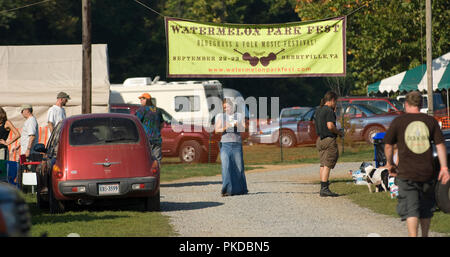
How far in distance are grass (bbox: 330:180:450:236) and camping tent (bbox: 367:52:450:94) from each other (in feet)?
35.0

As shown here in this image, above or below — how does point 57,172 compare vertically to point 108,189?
above

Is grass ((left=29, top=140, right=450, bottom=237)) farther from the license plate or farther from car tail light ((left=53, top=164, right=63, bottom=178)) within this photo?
car tail light ((left=53, top=164, right=63, bottom=178))

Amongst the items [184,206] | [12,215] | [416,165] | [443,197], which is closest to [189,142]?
[184,206]

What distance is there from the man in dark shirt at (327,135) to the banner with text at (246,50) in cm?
364

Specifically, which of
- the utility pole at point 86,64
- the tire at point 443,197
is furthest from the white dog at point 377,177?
the utility pole at point 86,64

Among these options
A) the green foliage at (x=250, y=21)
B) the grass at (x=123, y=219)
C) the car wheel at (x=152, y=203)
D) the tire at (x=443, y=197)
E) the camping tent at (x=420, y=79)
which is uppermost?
the green foliage at (x=250, y=21)

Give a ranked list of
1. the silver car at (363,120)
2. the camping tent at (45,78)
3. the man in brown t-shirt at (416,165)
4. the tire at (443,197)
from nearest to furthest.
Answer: the man in brown t-shirt at (416,165)
the tire at (443,197)
the camping tent at (45,78)
the silver car at (363,120)

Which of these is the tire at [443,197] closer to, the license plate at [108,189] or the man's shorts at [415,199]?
the man's shorts at [415,199]

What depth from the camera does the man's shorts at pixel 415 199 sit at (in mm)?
9078

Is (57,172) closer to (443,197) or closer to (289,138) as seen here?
(443,197)

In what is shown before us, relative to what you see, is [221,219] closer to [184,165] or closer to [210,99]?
[184,165]

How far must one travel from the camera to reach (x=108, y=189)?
12.6 metres

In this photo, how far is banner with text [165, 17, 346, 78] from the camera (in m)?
18.9

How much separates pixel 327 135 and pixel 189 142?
11290mm
